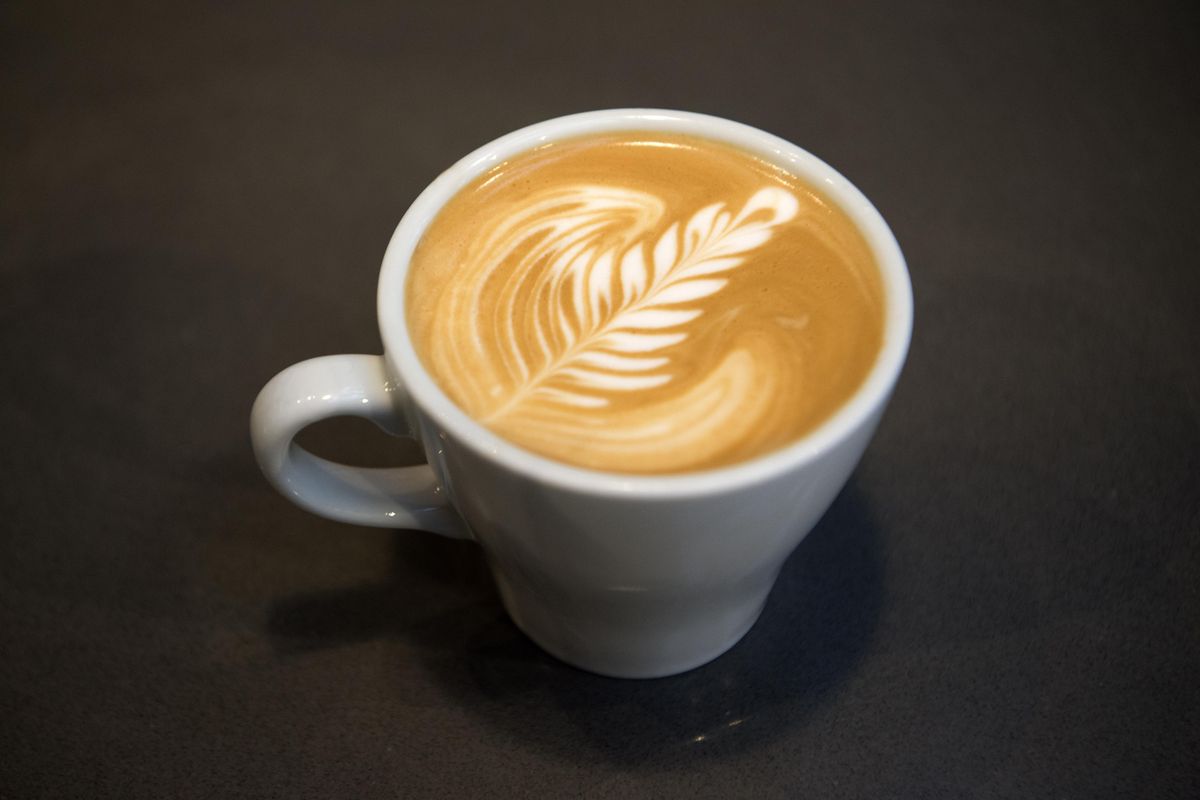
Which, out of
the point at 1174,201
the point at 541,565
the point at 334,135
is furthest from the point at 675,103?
the point at 541,565

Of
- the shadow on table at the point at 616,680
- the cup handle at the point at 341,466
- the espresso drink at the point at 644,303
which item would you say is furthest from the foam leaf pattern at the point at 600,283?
the shadow on table at the point at 616,680

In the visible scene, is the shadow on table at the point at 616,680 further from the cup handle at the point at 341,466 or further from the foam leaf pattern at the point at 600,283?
Answer: the foam leaf pattern at the point at 600,283

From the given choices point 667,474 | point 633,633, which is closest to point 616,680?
point 633,633

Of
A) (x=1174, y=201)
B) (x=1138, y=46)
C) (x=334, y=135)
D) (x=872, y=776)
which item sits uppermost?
(x=334, y=135)

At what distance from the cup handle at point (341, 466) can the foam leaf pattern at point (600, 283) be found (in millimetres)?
104

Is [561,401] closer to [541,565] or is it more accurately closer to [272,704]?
[541,565]

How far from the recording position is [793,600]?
1.07 m

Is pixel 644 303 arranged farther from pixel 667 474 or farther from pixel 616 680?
pixel 616 680

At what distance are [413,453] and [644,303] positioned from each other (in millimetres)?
379

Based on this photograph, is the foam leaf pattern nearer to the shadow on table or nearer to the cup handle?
the cup handle

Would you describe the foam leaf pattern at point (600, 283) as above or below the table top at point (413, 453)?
above

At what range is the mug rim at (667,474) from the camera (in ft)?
2.47

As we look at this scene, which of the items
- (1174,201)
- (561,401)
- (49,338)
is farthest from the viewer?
(1174,201)

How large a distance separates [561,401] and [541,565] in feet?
0.42
